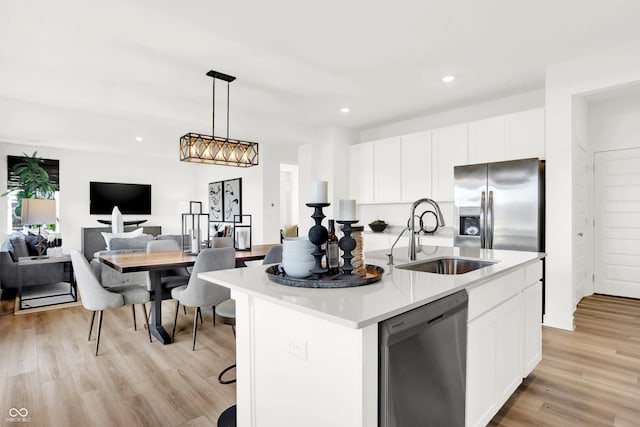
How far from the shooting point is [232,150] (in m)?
3.99

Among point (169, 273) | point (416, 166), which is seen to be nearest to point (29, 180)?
point (169, 273)

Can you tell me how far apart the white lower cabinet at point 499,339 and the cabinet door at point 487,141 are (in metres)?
2.16

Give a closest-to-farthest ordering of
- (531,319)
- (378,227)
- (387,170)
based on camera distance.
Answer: (531,319), (387,170), (378,227)

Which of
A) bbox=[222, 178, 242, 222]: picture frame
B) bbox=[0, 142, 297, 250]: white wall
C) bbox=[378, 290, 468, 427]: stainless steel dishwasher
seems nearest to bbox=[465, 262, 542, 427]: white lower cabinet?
bbox=[378, 290, 468, 427]: stainless steel dishwasher

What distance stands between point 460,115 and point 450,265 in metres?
3.13

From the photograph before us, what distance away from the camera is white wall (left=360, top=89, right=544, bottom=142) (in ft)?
13.9

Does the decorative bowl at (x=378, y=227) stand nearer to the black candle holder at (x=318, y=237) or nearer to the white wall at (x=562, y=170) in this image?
the white wall at (x=562, y=170)

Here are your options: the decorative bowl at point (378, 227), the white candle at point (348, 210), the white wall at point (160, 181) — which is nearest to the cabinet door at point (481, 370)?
the white candle at point (348, 210)

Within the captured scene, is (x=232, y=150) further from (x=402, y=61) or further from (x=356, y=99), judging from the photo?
(x=402, y=61)

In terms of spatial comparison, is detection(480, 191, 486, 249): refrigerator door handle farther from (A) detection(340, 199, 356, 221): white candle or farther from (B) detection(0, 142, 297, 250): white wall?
(B) detection(0, 142, 297, 250): white wall

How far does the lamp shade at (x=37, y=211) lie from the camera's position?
476 cm

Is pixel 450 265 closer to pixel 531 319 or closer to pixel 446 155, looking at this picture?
pixel 531 319

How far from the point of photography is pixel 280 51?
10.2 feet

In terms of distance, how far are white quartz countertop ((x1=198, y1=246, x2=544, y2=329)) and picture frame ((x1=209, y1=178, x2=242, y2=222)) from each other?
6160 mm
